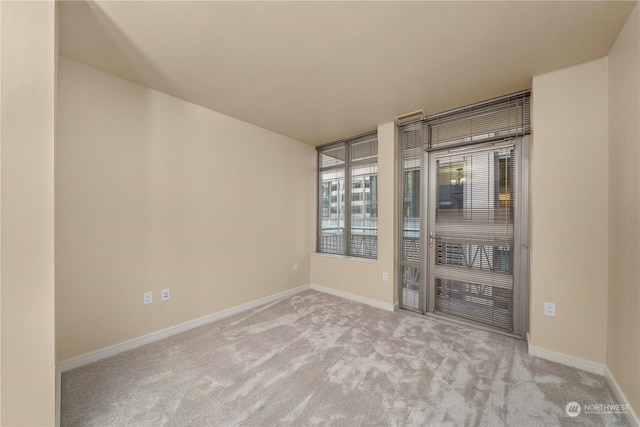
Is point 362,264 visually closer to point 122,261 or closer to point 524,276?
point 524,276

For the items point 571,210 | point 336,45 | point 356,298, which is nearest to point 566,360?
point 571,210

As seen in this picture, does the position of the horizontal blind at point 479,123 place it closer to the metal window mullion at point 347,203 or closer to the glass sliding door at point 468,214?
the glass sliding door at point 468,214

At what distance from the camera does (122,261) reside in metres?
2.31

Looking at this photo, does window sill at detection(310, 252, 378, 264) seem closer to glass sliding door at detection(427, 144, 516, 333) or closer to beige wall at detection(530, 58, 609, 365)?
glass sliding door at detection(427, 144, 516, 333)

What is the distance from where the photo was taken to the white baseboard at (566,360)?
1.99 meters

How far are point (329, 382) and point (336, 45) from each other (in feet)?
8.21

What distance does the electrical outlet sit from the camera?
2148mm

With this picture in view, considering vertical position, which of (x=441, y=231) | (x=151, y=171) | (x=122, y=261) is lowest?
(x=122, y=261)

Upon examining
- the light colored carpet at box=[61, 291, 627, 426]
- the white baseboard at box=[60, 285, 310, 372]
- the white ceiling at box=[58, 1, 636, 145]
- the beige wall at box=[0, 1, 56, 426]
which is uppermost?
the white ceiling at box=[58, 1, 636, 145]

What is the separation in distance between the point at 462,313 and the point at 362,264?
4.39 ft

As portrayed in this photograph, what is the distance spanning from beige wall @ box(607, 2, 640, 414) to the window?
2.31 m

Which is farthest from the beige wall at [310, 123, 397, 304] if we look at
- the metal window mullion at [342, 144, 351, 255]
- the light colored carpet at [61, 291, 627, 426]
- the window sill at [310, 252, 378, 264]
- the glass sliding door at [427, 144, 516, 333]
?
the light colored carpet at [61, 291, 627, 426]

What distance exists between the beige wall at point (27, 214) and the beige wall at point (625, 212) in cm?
329

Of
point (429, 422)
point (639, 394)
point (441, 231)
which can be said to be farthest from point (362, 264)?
point (639, 394)
